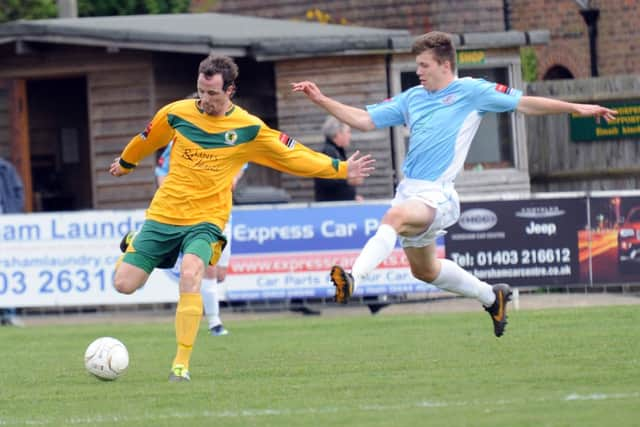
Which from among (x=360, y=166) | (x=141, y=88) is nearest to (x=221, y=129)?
(x=360, y=166)

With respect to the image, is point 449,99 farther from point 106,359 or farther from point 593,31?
point 593,31

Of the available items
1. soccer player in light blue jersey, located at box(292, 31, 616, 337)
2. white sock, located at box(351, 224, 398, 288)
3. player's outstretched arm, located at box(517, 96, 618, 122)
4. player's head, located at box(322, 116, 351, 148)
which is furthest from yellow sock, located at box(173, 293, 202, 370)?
player's head, located at box(322, 116, 351, 148)

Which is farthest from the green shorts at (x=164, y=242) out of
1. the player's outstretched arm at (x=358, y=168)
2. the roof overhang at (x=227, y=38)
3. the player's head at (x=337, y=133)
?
the roof overhang at (x=227, y=38)

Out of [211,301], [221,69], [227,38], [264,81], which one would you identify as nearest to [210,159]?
[221,69]

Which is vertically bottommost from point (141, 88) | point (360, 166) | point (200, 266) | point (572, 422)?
point (572, 422)

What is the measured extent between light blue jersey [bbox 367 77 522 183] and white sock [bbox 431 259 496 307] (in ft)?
2.84

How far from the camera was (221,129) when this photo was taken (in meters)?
10.1

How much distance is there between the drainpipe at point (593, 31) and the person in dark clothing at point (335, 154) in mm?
8900

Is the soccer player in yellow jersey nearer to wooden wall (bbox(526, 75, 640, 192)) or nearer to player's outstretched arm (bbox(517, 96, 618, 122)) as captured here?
player's outstretched arm (bbox(517, 96, 618, 122))

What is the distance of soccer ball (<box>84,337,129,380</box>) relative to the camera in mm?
9781

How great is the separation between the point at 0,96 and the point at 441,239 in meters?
7.51

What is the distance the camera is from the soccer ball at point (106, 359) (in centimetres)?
978

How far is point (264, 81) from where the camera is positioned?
2116cm

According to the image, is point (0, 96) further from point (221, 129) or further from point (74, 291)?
point (221, 129)
